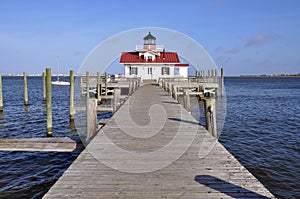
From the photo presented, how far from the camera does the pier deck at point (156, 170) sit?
422cm

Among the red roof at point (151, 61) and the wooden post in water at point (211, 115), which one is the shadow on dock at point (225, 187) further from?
the red roof at point (151, 61)

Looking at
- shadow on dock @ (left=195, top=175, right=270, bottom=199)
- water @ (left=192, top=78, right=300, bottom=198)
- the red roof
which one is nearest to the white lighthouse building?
the red roof

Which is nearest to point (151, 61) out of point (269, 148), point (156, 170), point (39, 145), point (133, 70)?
point (133, 70)

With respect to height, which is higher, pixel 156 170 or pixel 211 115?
pixel 211 115

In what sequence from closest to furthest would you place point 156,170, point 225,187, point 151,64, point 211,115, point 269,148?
point 225,187 < point 156,170 < point 211,115 < point 269,148 < point 151,64

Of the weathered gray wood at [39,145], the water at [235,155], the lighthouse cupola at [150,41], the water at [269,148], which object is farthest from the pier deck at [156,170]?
the lighthouse cupola at [150,41]

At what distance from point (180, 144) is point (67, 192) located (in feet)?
11.6

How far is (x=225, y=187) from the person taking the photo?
438 centimetres

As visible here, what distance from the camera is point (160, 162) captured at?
5676 millimetres

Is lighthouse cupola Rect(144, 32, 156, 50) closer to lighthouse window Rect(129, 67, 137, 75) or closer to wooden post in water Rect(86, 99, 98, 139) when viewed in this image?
lighthouse window Rect(129, 67, 137, 75)

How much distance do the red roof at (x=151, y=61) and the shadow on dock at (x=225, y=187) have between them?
4032 cm

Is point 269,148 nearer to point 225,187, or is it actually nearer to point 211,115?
point 211,115

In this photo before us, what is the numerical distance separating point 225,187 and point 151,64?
40.4 m

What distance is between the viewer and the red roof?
1757 inches
